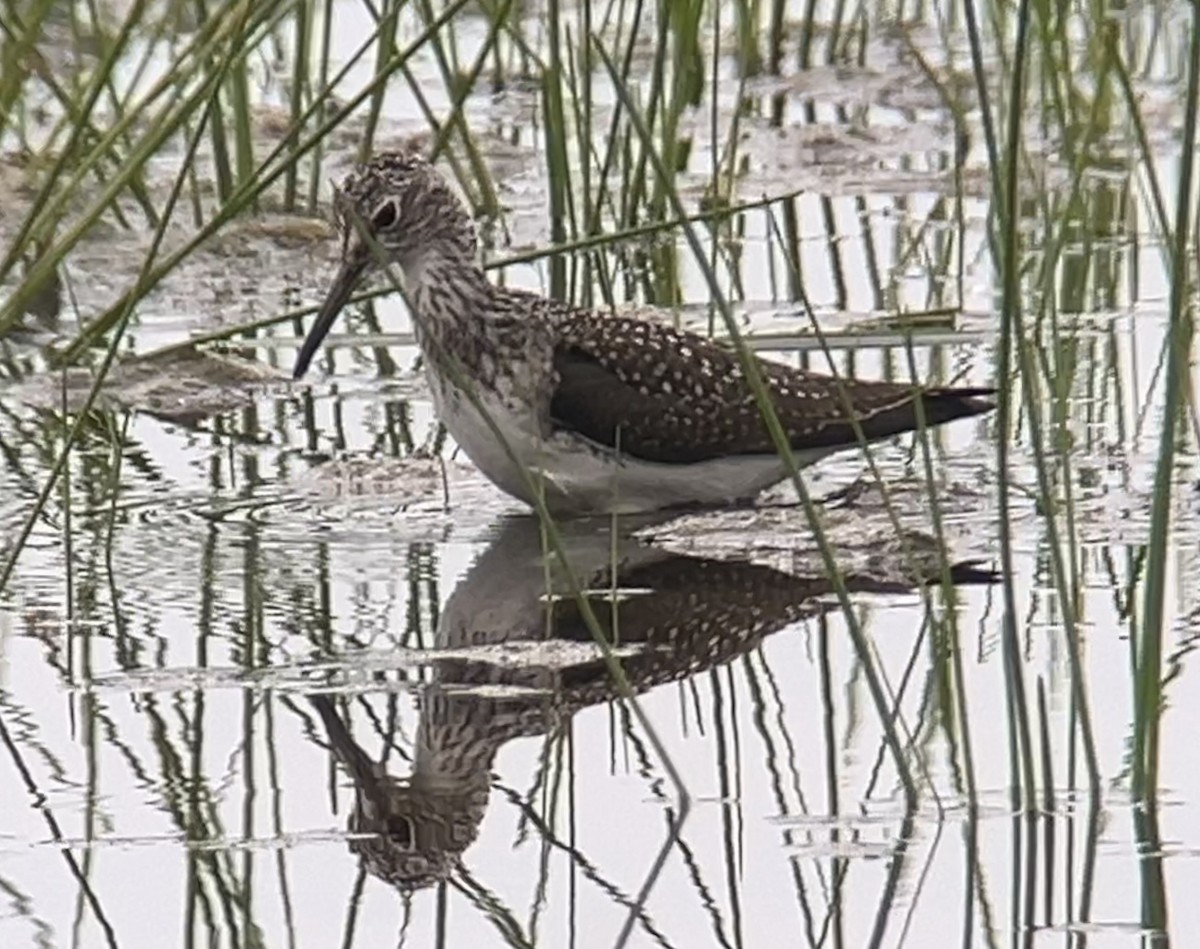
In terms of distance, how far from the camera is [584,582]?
715 cm

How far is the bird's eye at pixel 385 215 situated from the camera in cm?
796

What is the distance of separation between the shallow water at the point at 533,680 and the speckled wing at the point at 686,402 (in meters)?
0.17

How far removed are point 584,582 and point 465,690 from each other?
1.02 metres

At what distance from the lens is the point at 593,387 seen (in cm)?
786

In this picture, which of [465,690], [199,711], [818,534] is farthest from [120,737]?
[818,534]

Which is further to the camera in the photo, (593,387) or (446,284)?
(446,284)

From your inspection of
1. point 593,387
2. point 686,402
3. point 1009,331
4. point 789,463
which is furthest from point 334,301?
point 1009,331

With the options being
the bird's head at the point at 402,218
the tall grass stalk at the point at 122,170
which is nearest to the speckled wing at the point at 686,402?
the bird's head at the point at 402,218

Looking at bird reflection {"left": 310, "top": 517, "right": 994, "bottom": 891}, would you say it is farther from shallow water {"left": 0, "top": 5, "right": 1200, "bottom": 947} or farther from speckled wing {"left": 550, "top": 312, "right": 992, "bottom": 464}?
speckled wing {"left": 550, "top": 312, "right": 992, "bottom": 464}

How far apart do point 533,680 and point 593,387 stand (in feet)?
5.56

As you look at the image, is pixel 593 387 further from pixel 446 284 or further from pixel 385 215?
pixel 385 215

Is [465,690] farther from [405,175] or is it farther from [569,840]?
[405,175]

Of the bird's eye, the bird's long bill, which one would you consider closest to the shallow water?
the bird's long bill

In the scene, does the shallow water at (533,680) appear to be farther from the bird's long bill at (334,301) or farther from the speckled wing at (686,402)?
the bird's long bill at (334,301)
